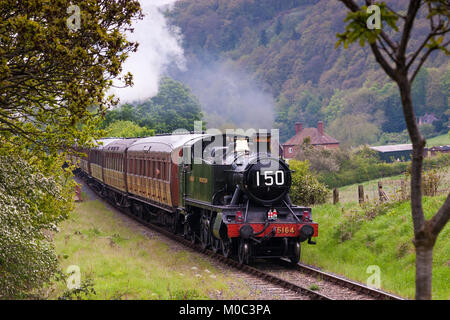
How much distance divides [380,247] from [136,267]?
6.69 meters

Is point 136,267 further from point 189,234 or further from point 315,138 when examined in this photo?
point 315,138

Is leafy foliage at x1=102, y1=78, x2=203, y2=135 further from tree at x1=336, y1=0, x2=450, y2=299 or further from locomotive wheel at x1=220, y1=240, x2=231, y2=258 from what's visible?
tree at x1=336, y1=0, x2=450, y2=299

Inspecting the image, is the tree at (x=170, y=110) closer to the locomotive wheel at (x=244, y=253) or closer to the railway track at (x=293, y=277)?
the railway track at (x=293, y=277)

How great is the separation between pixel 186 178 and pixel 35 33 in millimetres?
9676

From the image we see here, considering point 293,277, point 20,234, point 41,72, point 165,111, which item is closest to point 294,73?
point 165,111

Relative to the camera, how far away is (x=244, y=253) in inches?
549

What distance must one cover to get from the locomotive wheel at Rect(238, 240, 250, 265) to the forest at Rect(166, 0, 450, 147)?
45050 mm

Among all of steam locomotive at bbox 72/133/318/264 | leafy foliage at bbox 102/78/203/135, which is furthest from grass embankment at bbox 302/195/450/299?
leafy foliage at bbox 102/78/203/135

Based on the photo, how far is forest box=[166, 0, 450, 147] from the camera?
93688mm

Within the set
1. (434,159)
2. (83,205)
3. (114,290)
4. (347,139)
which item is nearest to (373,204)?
(114,290)

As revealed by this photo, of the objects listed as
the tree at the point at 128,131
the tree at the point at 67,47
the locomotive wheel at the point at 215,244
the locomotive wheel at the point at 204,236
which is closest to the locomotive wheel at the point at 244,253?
the locomotive wheel at the point at 215,244

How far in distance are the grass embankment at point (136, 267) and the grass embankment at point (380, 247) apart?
344 centimetres

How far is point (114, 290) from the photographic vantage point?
415 inches
